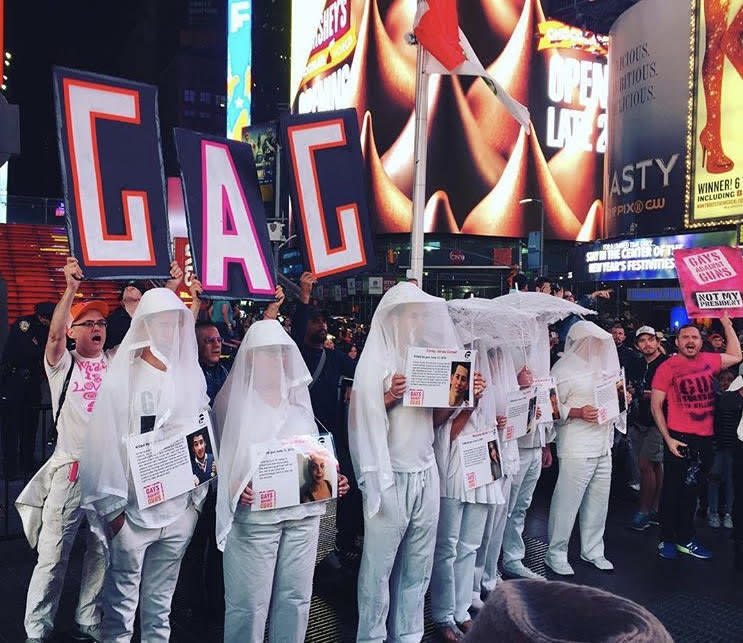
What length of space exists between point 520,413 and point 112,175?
3.02 meters

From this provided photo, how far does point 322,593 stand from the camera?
4.93 m

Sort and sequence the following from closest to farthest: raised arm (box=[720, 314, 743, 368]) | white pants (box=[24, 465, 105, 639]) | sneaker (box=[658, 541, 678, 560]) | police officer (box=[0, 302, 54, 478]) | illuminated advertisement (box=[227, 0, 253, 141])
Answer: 1. white pants (box=[24, 465, 105, 639])
2. sneaker (box=[658, 541, 678, 560])
3. raised arm (box=[720, 314, 743, 368])
4. police officer (box=[0, 302, 54, 478])
5. illuminated advertisement (box=[227, 0, 253, 141])

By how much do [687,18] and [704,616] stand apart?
1922cm

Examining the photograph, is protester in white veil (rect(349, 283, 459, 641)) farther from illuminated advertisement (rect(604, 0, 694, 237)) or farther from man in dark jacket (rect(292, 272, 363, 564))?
illuminated advertisement (rect(604, 0, 694, 237))

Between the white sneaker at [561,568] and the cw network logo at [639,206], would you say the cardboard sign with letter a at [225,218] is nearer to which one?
the white sneaker at [561,568]

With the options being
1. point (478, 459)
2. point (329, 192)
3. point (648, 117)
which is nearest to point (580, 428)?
point (478, 459)

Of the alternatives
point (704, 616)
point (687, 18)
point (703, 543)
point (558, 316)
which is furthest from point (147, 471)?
point (687, 18)

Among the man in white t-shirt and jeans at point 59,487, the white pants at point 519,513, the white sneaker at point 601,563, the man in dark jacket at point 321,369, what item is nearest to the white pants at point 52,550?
the man in white t-shirt and jeans at point 59,487

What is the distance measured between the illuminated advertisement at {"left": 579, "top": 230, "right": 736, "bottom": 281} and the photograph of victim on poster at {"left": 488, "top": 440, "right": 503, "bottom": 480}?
550 inches

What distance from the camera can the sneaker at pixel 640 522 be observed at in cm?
658

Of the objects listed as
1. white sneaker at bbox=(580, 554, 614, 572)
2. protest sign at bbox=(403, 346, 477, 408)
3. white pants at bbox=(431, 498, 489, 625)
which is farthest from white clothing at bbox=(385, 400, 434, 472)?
white sneaker at bbox=(580, 554, 614, 572)

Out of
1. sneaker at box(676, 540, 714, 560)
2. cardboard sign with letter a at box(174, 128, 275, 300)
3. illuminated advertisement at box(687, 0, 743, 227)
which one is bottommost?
sneaker at box(676, 540, 714, 560)

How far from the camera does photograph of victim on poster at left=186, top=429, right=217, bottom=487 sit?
3377mm

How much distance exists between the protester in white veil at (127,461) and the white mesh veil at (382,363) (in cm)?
87
